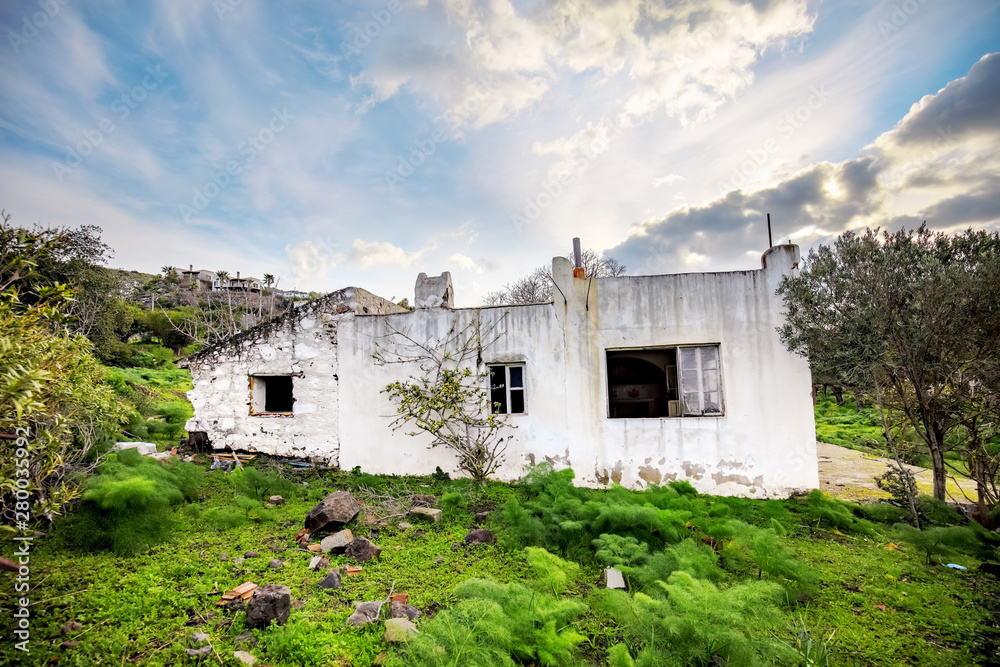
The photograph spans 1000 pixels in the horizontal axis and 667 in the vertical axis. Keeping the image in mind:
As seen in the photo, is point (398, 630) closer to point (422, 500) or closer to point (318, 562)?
point (318, 562)

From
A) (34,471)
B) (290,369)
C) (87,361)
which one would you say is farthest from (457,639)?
(290,369)

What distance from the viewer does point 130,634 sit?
364 centimetres

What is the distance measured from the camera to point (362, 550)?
5.30 metres

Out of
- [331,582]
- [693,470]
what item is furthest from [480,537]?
[693,470]

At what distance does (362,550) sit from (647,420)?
526 cm

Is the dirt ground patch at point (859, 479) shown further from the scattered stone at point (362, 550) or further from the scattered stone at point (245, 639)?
the scattered stone at point (245, 639)

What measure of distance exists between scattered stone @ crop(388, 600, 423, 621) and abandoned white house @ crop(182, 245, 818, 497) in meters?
4.47

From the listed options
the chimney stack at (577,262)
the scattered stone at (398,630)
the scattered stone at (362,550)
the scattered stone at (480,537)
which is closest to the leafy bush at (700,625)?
the scattered stone at (398,630)

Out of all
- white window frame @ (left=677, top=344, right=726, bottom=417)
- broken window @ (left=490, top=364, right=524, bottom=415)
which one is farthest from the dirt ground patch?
broken window @ (left=490, top=364, right=524, bottom=415)

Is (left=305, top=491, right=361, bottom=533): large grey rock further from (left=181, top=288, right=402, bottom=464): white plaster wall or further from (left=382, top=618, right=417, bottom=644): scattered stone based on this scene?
(left=181, top=288, right=402, bottom=464): white plaster wall

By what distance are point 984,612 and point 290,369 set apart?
35.4ft

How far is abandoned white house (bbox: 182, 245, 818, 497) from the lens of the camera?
25.2 feet

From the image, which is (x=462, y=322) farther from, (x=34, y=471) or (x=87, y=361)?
(x=34, y=471)

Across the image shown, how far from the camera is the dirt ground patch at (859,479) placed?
7934 millimetres
